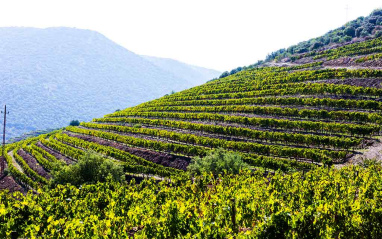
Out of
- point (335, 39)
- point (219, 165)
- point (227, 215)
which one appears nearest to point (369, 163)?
point (219, 165)

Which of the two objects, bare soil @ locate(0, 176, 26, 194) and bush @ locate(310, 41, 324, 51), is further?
bush @ locate(310, 41, 324, 51)

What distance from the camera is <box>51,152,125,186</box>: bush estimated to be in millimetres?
37906

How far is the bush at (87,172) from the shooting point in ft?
124

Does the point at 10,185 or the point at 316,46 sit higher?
the point at 316,46

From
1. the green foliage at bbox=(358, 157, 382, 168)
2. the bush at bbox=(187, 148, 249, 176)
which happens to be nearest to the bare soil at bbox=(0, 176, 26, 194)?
the bush at bbox=(187, 148, 249, 176)

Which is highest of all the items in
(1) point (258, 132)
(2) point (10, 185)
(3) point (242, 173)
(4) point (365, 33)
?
(4) point (365, 33)

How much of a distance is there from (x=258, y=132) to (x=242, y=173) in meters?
21.7

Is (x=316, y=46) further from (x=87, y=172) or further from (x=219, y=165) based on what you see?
(x=87, y=172)

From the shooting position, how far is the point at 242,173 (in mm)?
30016

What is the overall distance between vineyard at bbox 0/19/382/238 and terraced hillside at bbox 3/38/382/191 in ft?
0.75

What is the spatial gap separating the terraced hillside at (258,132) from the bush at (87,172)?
443 centimetres

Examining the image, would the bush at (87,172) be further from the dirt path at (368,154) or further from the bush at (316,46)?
the bush at (316,46)

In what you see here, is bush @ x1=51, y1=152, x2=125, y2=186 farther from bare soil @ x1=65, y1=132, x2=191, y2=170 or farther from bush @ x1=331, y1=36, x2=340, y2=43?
bush @ x1=331, y1=36, x2=340, y2=43

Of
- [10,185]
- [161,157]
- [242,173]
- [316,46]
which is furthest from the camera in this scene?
[316,46]
